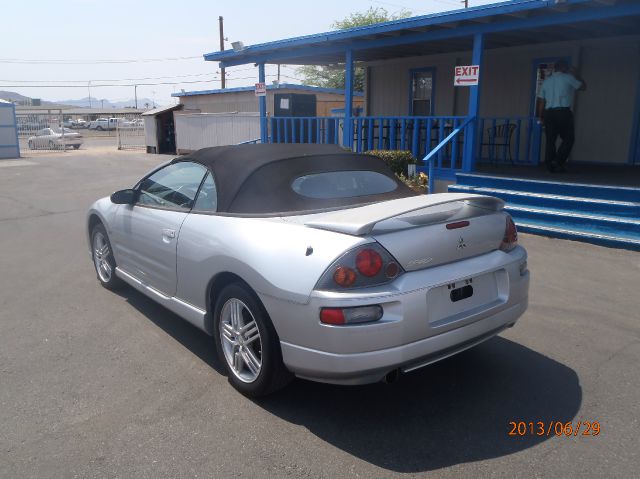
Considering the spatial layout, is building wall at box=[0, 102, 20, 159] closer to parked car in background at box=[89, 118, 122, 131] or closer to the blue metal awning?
the blue metal awning

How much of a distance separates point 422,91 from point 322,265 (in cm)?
1221

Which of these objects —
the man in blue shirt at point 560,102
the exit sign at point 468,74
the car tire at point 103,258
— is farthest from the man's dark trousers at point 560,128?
the car tire at point 103,258

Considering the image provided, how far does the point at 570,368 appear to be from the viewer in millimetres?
3771

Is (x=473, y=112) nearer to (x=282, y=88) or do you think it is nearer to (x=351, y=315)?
(x=351, y=315)

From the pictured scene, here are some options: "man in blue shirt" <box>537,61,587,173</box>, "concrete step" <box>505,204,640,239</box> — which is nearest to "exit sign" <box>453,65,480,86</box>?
"man in blue shirt" <box>537,61,587,173</box>

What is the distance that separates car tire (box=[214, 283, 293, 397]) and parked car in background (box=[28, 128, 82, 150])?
29.6 metres

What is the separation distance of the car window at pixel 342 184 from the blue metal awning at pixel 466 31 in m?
5.62

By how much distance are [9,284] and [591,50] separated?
35.9 feet

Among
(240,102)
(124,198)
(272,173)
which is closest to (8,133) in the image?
(240,102)

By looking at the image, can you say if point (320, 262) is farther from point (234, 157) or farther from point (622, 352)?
point (622, 352)

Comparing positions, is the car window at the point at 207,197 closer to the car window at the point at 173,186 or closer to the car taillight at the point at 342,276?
the car window at the point at 173,186

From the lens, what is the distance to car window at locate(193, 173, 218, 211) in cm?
384

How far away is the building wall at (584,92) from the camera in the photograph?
10.5 meters
